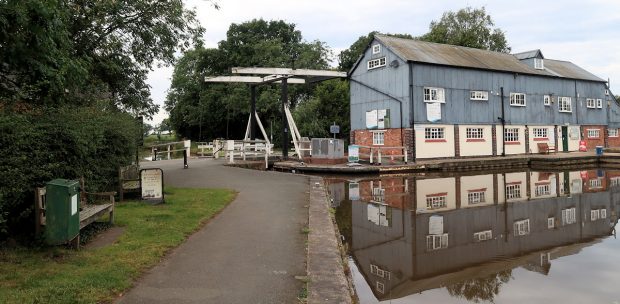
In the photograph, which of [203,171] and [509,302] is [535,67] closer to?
[203,171]

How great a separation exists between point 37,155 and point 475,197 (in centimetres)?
1217

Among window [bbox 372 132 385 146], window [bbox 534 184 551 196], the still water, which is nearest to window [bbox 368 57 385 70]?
window [bbox 372 132 385 146]

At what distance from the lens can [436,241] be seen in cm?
841

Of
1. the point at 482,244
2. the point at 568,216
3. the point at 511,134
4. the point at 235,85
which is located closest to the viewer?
the point at 482,244

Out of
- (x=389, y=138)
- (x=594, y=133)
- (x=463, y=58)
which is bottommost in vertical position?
(x=389, y=138)

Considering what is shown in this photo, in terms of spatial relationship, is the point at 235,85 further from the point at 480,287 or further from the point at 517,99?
the point at 480,287

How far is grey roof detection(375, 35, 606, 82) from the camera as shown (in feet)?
92.8

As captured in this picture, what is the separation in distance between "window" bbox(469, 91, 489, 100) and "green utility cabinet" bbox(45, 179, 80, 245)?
27.6m

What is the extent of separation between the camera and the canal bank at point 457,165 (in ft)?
73.6

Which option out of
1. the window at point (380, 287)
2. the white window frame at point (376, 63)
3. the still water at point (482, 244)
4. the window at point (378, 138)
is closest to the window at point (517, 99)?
the white window frame at point (376, 63)

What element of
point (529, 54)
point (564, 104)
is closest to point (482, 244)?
point (529, 54)

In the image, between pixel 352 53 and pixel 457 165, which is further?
pixel 352 53

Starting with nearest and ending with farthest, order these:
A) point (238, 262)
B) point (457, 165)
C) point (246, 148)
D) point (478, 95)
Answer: point (238, 262) → point (457, 165) → point (246, 148) → point (478, 95)

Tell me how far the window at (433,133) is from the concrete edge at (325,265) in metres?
18.7
